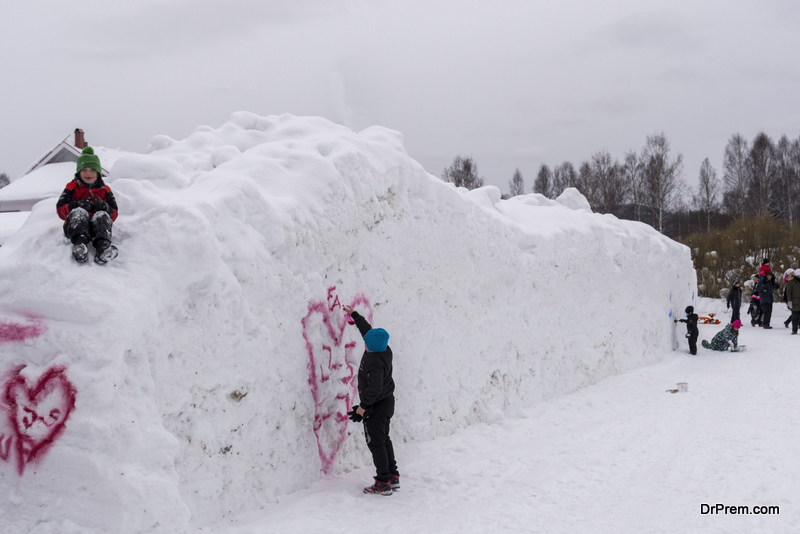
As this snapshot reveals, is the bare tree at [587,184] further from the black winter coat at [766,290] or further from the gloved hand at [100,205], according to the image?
the gloved hand at [100,205]

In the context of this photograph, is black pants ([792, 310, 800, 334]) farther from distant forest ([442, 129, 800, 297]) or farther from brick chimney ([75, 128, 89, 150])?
brick chimney ([75, 128, 89, 150])

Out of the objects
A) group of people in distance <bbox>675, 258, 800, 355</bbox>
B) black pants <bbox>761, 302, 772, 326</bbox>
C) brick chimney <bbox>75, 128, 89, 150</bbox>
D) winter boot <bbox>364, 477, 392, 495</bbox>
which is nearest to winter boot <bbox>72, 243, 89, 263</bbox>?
winter boot <bbox>364, 477, 392, 495</bbox>

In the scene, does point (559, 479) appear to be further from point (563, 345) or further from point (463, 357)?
point (563, 345)

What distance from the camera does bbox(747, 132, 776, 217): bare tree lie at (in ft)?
119

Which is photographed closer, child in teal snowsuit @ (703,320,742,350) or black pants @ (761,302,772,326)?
child in teal snowsuit @ (703,320,742,350)

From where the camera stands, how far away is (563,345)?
9.41 meters

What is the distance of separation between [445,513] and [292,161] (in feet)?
12.8

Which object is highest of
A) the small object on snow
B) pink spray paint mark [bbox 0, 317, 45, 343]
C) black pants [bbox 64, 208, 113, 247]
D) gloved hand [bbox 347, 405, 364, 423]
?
black pants [bbox 64, 208, 113, 247]

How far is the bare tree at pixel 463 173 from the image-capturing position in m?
43.8

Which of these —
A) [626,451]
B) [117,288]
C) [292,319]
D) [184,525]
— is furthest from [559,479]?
[117,288]

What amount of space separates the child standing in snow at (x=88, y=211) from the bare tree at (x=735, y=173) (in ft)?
136

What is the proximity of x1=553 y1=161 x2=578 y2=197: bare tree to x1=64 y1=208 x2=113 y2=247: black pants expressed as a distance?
4841 centimetres

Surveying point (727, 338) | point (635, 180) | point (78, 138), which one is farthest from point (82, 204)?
point (635, 180)

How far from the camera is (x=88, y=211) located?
404cm
